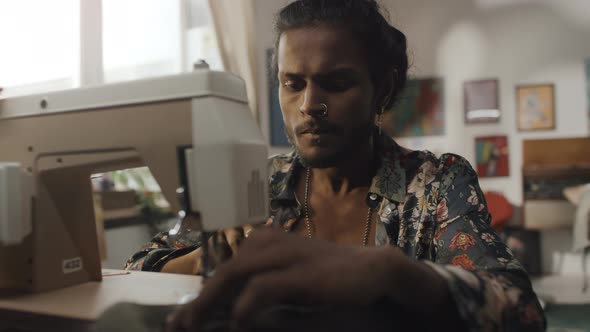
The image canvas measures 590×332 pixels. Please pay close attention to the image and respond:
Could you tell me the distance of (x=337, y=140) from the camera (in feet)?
3.73

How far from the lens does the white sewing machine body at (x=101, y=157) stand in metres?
0.70

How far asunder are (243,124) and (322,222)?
0.61 metres

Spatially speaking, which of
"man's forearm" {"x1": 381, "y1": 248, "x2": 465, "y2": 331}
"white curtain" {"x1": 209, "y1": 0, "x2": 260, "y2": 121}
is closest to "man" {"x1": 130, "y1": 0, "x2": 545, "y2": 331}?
"man's forearm" {"x1": 381, "y1": 248, "x2": 465, "y2": 331}

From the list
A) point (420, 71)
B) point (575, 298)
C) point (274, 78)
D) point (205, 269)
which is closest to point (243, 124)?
point (205, 269)

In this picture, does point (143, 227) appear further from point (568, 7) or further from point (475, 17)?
point (568, 7)

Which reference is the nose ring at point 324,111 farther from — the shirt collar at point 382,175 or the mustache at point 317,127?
the shirt collar at point 382,175

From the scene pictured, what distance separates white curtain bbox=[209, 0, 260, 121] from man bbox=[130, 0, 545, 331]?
1924 mm

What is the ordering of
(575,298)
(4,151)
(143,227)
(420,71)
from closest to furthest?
(4,151)
(143,227)
(575,298)
(420,71)

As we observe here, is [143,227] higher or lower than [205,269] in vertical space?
lower

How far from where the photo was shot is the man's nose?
110 cm

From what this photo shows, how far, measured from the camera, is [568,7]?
13.5 feet

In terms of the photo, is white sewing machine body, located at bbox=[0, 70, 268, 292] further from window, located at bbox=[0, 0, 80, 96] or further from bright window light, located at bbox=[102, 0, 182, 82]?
bright window light, located at bbox=[102, 0, 182, 82]

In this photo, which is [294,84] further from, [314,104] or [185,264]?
[185,264]

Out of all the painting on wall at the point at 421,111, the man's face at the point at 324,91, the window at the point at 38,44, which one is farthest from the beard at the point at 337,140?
the painting on wall at the point at 421,111
